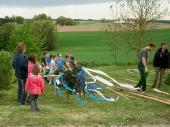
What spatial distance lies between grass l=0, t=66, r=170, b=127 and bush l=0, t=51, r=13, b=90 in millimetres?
1740

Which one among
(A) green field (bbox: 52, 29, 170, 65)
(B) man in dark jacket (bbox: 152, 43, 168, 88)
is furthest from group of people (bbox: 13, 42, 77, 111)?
(A) green field (bbox: 52, 29, 170, 65)

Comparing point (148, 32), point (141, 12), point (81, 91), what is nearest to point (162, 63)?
point (81, 91)

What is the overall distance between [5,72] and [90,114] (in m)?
5.74

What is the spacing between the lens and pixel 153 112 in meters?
12.8

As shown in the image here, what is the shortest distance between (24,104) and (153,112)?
164 inches

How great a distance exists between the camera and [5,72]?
17188 mm

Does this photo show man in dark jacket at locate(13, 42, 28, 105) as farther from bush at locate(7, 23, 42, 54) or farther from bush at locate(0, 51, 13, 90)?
bush at locate(7, 23, 42, 54)

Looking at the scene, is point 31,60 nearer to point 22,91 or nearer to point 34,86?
point 22,91

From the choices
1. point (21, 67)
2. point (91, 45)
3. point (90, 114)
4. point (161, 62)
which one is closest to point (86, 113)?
point (90, 114)

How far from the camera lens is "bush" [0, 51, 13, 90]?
16.9 m

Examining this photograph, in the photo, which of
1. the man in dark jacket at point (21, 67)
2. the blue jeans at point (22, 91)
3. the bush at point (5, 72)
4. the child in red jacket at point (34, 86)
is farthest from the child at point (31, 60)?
the bush at point (5, 72)

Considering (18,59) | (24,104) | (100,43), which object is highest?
(18,59)

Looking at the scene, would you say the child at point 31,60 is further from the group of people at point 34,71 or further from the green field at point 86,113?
the green field at point 86,113

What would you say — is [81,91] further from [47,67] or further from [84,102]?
[47,67]
